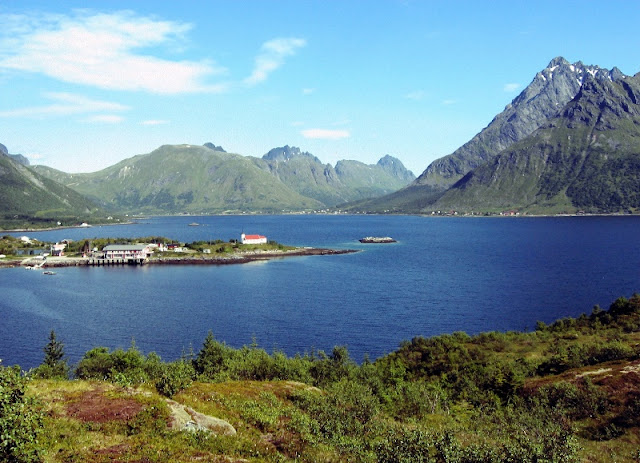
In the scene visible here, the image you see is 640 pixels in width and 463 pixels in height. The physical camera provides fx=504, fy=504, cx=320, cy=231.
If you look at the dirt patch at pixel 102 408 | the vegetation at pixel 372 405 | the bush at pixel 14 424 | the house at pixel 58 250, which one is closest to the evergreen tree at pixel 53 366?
the vegetation at pixel 372 405

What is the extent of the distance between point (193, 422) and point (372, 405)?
37.7 feet

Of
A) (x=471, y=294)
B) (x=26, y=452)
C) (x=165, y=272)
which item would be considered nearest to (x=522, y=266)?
(x=471, y=294)

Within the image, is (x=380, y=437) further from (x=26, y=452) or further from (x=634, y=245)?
(x=634, y=245)

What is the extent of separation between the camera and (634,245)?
18962 centimetres

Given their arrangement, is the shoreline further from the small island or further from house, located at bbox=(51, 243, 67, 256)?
house, located at bbox=(51, 243, 67, 256)

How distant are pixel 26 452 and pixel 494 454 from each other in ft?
55.9

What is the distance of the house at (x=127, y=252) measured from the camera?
17812 cm

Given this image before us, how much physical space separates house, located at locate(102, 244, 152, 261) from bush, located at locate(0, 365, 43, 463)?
168 metres

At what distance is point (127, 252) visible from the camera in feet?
591

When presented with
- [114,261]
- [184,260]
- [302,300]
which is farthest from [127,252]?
[302,300]

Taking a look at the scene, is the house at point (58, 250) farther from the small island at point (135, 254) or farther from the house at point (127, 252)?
the house at point (127, 252)

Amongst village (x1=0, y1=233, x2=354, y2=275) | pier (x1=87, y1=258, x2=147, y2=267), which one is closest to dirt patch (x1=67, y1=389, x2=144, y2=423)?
village (x1=0, y1=233, x2=354, y2=275)

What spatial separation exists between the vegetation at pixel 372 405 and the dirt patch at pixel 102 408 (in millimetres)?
90

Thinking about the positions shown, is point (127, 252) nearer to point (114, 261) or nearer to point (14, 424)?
point (114, 261)
